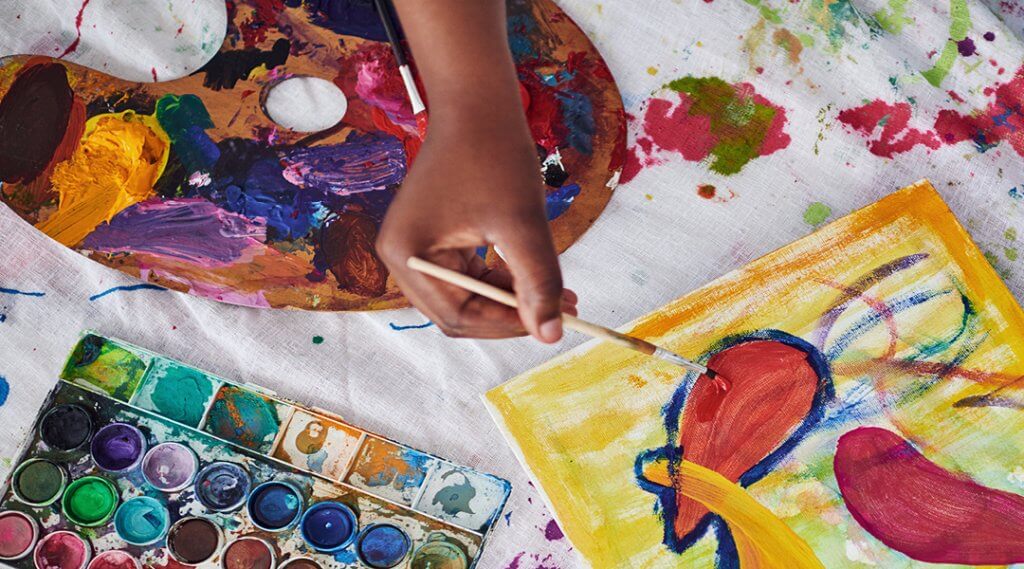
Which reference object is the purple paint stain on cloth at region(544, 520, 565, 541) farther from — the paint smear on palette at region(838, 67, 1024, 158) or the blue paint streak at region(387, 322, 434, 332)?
the paint smear on palette at region(838, 67, 1024, 158)

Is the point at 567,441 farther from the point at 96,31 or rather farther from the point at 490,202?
the point at 96,31

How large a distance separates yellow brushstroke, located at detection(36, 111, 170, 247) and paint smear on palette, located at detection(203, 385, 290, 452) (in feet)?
0.89

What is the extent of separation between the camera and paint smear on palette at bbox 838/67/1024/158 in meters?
1.07

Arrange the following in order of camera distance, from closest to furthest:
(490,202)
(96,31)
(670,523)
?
1. (490,202)
2. (670,523)
3. (96,31)

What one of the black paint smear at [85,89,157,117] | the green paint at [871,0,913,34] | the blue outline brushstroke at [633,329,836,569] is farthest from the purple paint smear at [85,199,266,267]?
the green paint at [871,0,913,34]

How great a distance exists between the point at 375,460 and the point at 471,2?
569 mm

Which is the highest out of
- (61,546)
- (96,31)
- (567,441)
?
(96,31)

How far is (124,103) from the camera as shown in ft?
3.45

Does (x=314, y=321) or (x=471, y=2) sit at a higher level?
(x=471, y=2)

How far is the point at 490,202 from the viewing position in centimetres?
75

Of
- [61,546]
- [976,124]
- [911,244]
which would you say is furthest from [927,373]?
[61,546]

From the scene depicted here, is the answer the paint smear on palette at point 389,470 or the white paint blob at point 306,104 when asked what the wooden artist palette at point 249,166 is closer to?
the white paint blob at point 306,104

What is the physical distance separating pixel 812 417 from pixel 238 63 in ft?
2.81

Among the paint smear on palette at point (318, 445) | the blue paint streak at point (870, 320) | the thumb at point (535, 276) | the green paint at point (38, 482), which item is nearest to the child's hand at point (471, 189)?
the thumb at point (535, 276)
